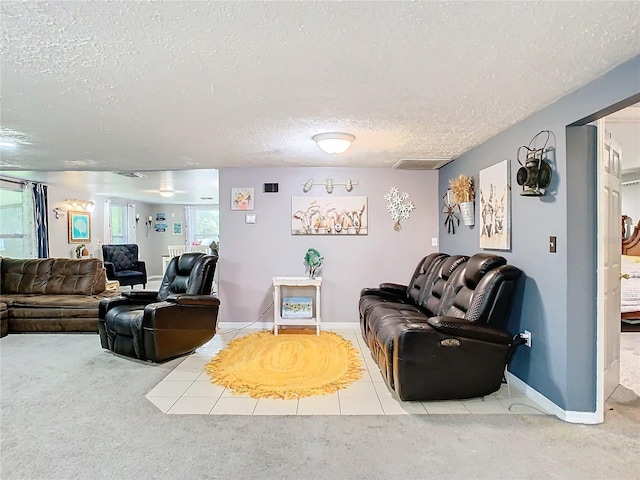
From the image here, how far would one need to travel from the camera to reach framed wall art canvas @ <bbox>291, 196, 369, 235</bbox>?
4.84 m

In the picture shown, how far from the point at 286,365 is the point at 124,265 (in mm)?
6131

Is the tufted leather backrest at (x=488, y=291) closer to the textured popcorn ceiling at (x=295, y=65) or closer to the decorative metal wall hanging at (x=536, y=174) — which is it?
the decorative metal wall hanging at (x=536, y=174)

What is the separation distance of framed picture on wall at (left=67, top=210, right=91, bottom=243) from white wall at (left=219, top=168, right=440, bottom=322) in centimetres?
421

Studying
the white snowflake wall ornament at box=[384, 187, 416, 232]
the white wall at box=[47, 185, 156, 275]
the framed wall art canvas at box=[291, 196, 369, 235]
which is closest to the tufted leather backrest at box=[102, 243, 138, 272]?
the white wall at box=[47, 185, 156, 275]

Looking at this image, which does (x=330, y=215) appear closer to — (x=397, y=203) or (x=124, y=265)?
(x=397, y=203)

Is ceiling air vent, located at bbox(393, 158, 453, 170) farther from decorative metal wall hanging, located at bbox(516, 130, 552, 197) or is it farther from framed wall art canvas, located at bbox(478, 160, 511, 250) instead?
decorative metal wall hanging, located at bbox(516, 130, 552, 197)

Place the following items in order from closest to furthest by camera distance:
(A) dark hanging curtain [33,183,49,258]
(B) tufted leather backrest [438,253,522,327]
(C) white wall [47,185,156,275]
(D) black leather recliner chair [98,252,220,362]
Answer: (B) tufted leather backrest [438,253,522,327] < (D) black leather recliner chair [98,252,220,362] < (A) dark hanging curtain [33,183,49,258] < (C) white wall [47,185,156,275]

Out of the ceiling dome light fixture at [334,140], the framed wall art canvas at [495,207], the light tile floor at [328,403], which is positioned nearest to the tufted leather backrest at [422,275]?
the framed wall art canvas at [495,207]


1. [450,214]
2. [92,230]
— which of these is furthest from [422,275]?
[92,230]

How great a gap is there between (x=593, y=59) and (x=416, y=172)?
297 centimetres

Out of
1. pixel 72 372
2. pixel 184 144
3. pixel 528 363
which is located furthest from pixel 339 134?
pixel 72 372

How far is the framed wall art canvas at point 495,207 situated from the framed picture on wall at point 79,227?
7.28 m

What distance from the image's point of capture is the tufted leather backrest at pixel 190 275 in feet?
13.0

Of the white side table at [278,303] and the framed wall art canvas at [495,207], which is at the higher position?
the framed wall art canvas at [495,207]
